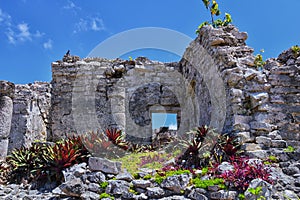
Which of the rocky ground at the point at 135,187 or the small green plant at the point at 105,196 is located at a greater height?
the rocky ground at the point at 135,187

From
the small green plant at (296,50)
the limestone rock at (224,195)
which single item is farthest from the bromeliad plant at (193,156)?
the small green plant at (296,50)

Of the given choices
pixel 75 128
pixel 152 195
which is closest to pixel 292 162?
pixel 152 195

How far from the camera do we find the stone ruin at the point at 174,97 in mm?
6711

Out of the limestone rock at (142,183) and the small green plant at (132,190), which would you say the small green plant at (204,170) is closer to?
the limestone rock at (142,183)

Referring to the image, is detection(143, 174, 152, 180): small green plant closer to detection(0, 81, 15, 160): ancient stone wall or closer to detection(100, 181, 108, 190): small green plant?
detection(100, 181, 108, 190): small green plant

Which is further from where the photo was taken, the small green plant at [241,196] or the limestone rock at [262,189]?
the small green plant at [241,196]

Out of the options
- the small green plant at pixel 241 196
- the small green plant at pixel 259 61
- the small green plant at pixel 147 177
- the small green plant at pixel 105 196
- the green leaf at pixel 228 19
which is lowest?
the small green plant at pixel 105 196

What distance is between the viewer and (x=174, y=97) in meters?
11.3

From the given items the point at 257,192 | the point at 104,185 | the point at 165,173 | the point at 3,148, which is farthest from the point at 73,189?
the point at 3,148

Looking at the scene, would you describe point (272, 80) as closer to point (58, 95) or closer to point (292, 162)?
point (292, 162)

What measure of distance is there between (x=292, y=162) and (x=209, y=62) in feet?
12.6

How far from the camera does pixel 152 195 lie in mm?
5027

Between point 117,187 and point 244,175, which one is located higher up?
point 244,175

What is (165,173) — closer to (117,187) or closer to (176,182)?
(176,182)
